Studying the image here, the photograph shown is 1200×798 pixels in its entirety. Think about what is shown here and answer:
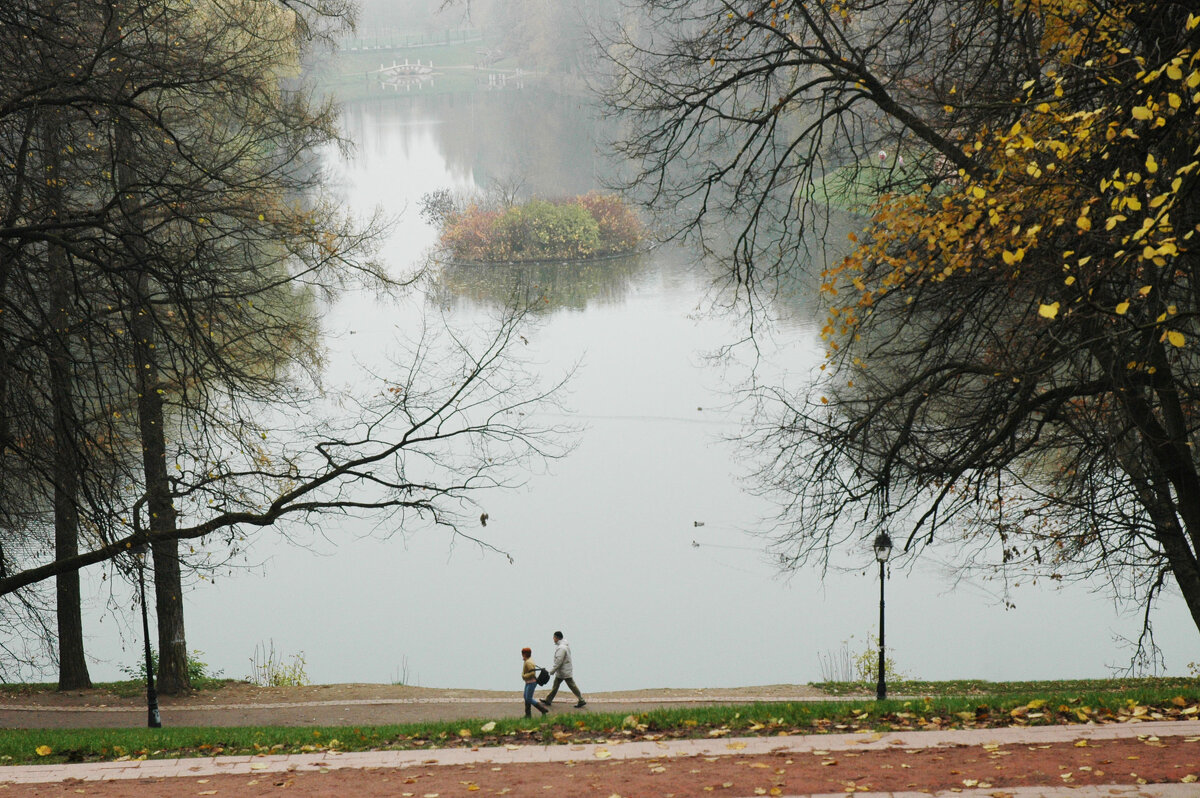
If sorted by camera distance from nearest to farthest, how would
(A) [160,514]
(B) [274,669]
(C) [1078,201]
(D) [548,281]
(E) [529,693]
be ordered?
(C) [1078,201] → (E) [529,693] → (A) [160,514] → (B) [274,669] → (D) [548,281]

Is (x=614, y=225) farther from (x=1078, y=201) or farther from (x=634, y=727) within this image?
(x=1078, y=201)

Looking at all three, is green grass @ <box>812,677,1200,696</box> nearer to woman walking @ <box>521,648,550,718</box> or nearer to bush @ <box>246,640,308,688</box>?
woman walking @ <box>521,648,550,718</box>

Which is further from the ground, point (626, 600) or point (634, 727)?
point (626, 600)

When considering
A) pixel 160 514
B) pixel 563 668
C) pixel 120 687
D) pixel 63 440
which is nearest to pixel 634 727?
pixel 563 668

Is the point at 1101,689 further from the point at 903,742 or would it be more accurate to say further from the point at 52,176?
the point at 52,176

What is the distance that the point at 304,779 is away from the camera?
8.36 meters

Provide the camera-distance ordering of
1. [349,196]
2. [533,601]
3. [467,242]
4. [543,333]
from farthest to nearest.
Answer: [349,196] → [467,242] → [543,333] → [533,601]

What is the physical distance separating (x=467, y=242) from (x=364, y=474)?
39.7 meters

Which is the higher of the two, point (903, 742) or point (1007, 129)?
point (1007, 129)

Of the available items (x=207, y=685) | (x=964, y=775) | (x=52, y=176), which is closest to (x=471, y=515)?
(x=207, y=685)

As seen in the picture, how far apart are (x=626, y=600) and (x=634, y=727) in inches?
400

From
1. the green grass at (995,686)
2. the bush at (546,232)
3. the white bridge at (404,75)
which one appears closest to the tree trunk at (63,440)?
the green grass at (995,686)

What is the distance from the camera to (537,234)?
5172cm

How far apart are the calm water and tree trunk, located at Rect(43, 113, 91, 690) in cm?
237
